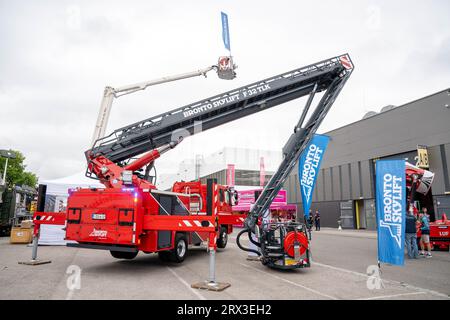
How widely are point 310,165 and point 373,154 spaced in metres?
19.8

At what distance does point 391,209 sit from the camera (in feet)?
24.5

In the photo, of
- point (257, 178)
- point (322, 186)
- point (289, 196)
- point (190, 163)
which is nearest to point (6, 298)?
point (322, 186)

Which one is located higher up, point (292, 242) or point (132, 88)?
point (132, 88)

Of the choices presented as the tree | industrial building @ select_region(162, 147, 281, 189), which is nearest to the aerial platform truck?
industrial building @ select_region(162, 147, 281, 189)

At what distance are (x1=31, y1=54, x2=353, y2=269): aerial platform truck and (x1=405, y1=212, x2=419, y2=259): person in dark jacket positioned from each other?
4262mm

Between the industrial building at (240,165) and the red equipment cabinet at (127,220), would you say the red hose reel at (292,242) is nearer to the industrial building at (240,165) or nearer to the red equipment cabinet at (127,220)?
the red equipment cabinet at (127,220)

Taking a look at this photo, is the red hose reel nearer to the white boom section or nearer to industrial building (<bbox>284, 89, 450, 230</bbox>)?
the white boom section

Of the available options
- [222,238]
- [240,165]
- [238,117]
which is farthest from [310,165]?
[240,165]

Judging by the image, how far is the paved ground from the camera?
5.58 metres

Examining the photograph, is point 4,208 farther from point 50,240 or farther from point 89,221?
point 89,221

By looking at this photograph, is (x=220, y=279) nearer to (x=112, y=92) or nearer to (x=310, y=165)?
(x=310, y=165)

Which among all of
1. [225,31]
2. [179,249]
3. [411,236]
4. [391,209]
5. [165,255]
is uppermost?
[225,31]

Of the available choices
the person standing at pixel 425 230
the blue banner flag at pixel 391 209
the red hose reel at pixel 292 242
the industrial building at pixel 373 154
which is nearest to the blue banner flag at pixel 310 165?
the red hose reel at pixel 292 242

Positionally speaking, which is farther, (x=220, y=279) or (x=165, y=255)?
(x=165, y=255)
